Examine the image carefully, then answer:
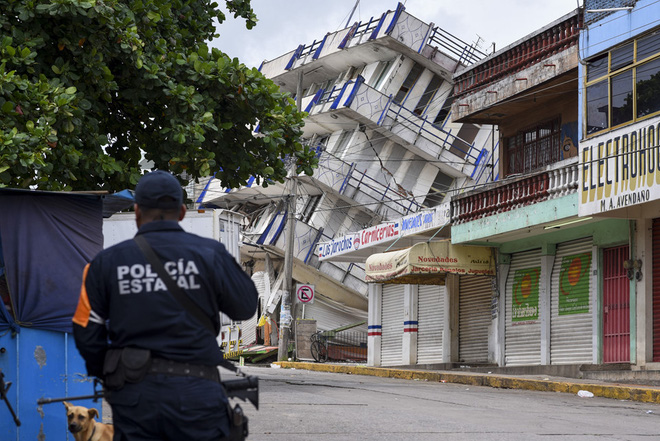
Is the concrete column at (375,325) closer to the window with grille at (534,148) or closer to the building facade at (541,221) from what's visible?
the building facade at (541,221)

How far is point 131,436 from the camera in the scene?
13.1 ft

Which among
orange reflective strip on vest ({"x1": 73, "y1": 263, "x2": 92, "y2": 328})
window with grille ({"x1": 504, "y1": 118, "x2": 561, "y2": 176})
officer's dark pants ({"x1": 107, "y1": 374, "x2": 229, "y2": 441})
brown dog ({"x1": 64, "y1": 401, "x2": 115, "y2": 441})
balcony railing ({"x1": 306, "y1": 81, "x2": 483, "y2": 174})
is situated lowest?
brown dog ({"x1": 64, "y1": 401, "x2": 115, "y2": 441})

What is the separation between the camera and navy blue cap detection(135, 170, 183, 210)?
4.27 m

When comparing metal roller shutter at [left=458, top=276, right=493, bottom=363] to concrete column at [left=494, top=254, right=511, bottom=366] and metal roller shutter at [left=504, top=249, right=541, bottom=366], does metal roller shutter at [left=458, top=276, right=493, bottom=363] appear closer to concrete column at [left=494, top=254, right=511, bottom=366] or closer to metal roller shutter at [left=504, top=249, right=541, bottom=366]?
concrete column at [left=494, top=254, right=511, bottom=366]

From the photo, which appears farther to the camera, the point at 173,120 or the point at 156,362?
the point at 173,120

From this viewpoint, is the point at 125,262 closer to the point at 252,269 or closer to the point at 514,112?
the point at 514,112

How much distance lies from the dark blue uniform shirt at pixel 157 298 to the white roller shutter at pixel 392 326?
2434 cm

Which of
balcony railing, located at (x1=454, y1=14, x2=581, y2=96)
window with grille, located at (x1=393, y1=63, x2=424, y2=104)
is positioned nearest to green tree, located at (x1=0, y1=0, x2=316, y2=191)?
balcony railing, located at (x1=454, y1=14, x2=581, y2=96)

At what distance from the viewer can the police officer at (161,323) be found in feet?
13.1

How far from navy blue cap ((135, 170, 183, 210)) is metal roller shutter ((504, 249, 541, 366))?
1901 centimetres

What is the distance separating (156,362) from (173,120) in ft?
31.5

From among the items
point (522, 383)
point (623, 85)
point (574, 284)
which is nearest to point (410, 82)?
point (574, 284)

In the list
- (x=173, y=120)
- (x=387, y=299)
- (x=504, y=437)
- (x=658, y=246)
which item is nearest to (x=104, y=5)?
(x=173, y=120)

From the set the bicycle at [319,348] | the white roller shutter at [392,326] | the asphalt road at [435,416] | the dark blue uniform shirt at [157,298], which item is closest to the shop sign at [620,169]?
the asphalt road at [435,416]
